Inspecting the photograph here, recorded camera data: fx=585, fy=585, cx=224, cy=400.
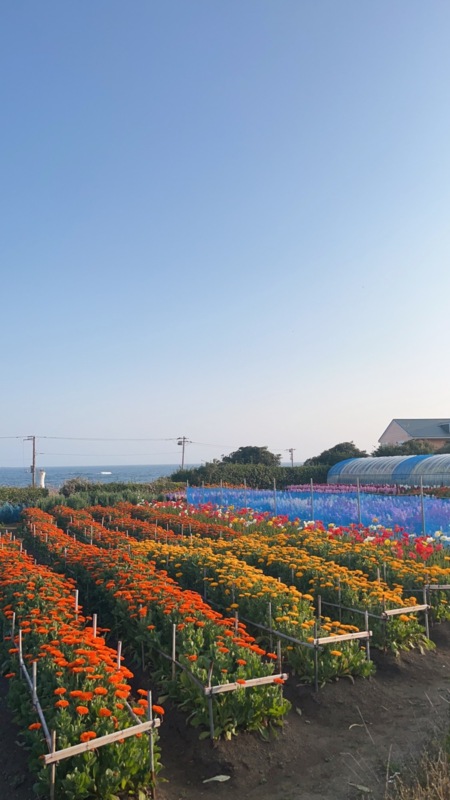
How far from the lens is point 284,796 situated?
429cm

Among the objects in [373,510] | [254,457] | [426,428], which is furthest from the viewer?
[426,428]

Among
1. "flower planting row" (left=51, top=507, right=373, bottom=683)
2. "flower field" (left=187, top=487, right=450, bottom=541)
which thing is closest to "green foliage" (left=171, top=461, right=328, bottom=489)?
"flower field" (left=187, top=487, right=450, bottom=541)

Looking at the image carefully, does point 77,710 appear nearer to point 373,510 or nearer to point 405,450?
point 373,510

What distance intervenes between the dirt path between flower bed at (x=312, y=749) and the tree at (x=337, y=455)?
1527 inches

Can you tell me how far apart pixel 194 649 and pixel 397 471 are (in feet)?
97.6

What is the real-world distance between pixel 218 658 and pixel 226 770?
87cm

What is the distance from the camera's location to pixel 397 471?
33438 mm

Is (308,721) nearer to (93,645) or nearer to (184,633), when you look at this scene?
(184,633)

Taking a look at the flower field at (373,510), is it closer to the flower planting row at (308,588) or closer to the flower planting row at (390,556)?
the flower planting row at (390,556)

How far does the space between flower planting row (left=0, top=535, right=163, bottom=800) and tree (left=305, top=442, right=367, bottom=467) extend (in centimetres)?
3982

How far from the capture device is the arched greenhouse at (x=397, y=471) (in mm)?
29484

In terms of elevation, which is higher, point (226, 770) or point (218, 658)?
point (218, 658)

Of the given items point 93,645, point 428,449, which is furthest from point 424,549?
point 428,449

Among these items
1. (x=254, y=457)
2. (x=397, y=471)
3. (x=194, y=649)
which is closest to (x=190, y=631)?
(x=194, y=649)
